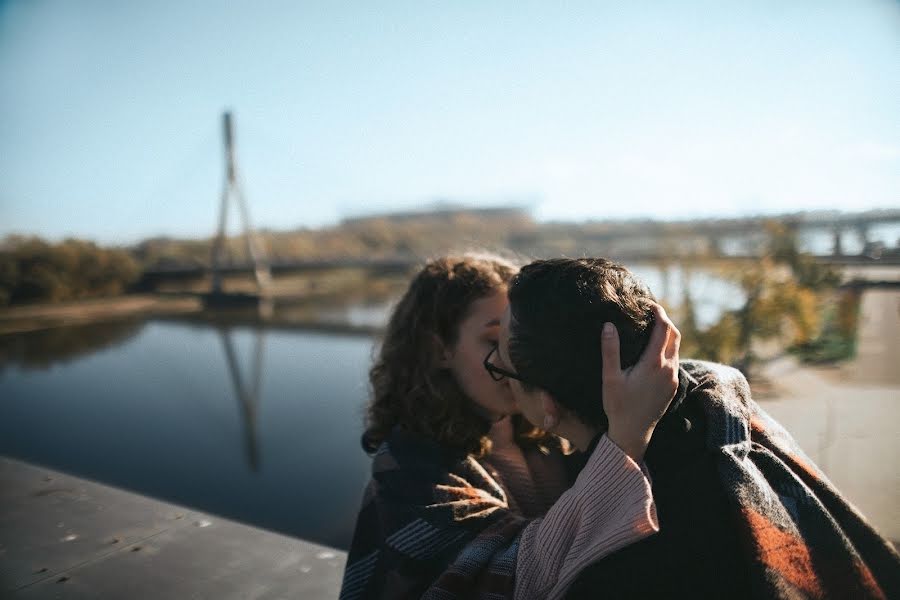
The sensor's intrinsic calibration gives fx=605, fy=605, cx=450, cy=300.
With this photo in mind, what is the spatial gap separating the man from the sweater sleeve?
29mm

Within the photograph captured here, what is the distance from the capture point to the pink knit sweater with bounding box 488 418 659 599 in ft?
2.35

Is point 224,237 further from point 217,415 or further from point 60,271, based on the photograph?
point 217,415

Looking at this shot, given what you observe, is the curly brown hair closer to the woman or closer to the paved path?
the woman

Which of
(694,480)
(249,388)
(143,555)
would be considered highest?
(694,480)

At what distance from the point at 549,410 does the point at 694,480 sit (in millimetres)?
204

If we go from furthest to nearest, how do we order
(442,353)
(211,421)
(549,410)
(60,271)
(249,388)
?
1. (60,271)
2. (249,388)
3. (211,421)
4. (442,353)
5. (549,410)

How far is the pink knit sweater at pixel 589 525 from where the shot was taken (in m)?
0.72

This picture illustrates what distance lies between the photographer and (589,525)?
0.76 metres

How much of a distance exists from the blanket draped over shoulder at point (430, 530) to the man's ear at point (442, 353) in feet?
0.62

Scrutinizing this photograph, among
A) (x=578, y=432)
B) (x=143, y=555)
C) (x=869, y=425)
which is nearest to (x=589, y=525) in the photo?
(x=578, y=432)

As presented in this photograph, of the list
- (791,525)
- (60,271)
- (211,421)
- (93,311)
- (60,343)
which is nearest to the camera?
(791,525)

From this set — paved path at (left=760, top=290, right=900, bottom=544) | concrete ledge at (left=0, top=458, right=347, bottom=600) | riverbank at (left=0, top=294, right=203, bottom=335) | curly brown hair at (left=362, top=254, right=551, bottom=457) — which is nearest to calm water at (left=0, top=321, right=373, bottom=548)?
riverbank at (left=0, top=294, right=203, bottom=335)

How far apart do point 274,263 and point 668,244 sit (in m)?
23.4

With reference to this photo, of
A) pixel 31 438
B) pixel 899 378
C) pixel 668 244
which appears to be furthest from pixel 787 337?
pixel 31 438
